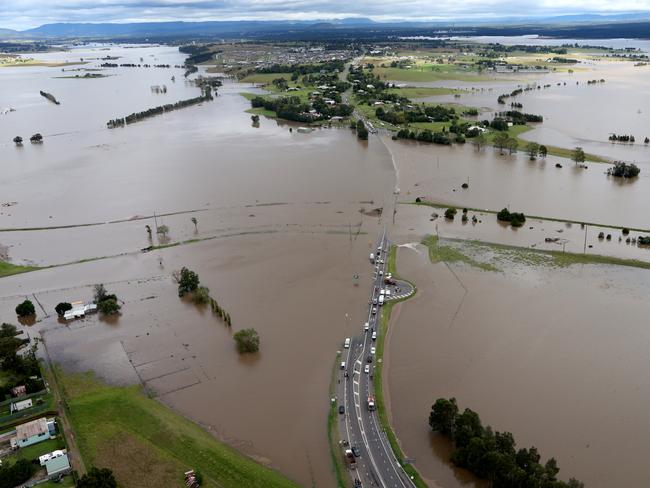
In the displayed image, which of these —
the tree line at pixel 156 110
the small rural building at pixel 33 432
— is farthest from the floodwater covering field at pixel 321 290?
the tree line at pixel 156 110

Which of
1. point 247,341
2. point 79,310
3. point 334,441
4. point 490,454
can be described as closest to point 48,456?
point 247,341

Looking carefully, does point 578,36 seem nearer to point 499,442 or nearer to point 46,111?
point 46,111

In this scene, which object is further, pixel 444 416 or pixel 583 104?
pixel 583 104

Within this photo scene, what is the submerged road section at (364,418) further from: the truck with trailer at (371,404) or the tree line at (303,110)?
the tree line at (303,110)

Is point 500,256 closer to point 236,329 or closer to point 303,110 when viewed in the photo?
point 236,329

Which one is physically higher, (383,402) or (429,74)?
(429,74)
